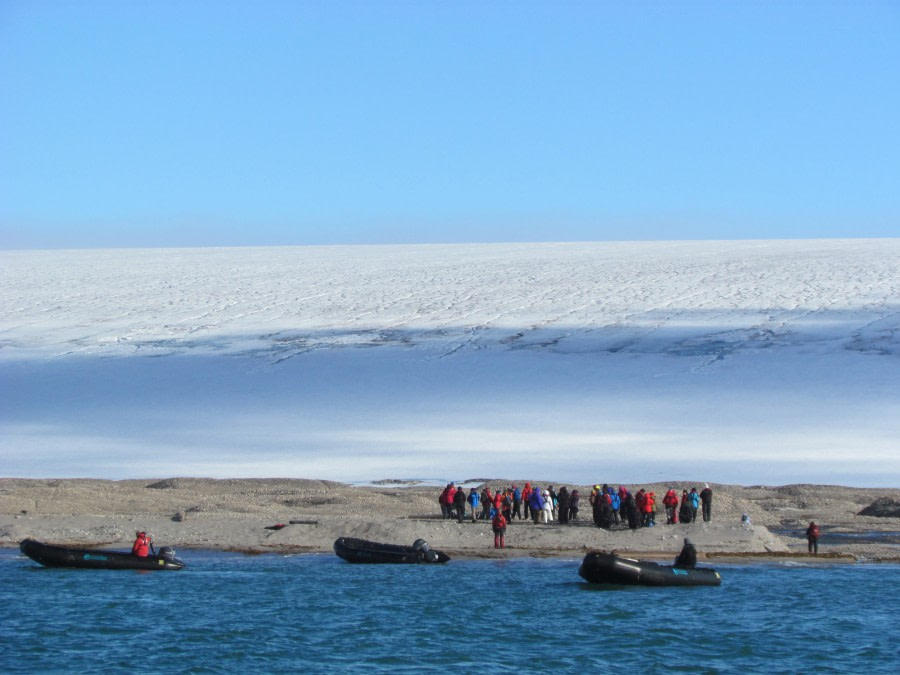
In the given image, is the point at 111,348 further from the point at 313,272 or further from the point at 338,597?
the point at 338,597

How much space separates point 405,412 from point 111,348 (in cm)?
909

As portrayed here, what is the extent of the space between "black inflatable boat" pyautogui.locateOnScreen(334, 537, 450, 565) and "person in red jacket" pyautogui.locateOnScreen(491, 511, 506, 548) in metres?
0.78

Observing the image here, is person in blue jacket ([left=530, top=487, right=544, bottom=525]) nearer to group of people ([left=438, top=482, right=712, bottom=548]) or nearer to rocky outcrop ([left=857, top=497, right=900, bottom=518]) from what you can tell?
group of people ([left=438, top=482, right=712, bottom=548])

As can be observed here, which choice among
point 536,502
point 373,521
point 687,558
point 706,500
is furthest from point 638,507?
point 373,521

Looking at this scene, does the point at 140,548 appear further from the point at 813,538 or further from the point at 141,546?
the point at 813,538

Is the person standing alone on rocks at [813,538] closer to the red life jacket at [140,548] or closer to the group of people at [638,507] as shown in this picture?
the group of people at [638,507]

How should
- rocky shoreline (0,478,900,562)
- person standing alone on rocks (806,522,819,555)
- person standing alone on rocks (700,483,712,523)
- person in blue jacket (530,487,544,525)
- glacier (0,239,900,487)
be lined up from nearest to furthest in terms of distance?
1. person standing alone on rocks (806,522,819,555)
2. rocky shoreline (0,478,900,562)
3. person standing alone on rocks (700,483,712,523)
4. person in blue jacket (530,487,544,525)
5. glacier (0,239,900,487)

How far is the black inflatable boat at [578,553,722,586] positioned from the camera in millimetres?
16125

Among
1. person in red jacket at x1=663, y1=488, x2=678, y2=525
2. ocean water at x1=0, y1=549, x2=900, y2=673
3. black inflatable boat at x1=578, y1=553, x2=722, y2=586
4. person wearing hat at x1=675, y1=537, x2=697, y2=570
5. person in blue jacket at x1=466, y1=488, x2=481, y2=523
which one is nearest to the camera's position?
ocean water at x1=0, y1=549, x2=900, y2=673

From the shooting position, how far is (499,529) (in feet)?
60.3

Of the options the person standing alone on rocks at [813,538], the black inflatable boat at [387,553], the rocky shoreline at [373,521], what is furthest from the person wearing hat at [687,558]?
the black inflatable boat at [387,553]

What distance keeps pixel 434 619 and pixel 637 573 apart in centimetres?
291

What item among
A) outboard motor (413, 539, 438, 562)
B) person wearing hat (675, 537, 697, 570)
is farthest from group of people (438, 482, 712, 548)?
person wearing hat (675, 537, 697, 570)

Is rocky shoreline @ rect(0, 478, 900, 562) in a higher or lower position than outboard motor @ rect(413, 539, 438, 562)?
higher
